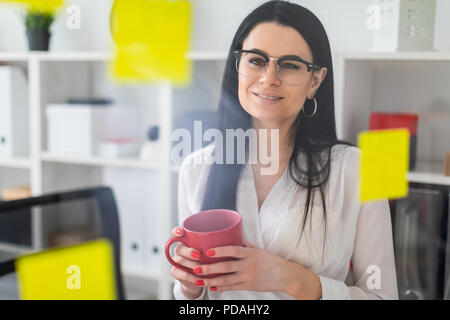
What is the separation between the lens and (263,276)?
0.51 meters

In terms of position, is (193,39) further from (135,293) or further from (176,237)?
(135,293)

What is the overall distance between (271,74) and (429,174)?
24 centimetres

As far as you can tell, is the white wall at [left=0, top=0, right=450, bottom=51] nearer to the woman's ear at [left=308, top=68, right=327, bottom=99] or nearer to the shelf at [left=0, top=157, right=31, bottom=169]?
the woman's ear at [left=308, top=68, right=327, bottom=99]

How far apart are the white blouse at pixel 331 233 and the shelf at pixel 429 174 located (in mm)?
59

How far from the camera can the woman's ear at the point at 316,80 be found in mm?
497

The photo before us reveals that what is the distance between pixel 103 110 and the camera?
0.70m

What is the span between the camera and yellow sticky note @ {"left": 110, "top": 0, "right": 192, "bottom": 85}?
0.49 m


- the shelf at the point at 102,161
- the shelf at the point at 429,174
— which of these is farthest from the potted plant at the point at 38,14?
the shelf at the point at 429,174

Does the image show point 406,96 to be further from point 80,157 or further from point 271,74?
point 80,157

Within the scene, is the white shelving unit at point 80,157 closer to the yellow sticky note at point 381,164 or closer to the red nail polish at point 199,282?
the red nail polish at point 199,282

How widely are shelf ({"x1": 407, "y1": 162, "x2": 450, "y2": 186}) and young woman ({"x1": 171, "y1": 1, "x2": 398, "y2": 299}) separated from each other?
0.06 m

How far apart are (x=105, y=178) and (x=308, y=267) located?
15.7 inches

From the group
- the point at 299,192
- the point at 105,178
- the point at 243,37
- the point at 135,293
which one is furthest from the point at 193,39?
the point at 135,293

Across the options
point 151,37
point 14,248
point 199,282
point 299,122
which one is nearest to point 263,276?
point 199,282
